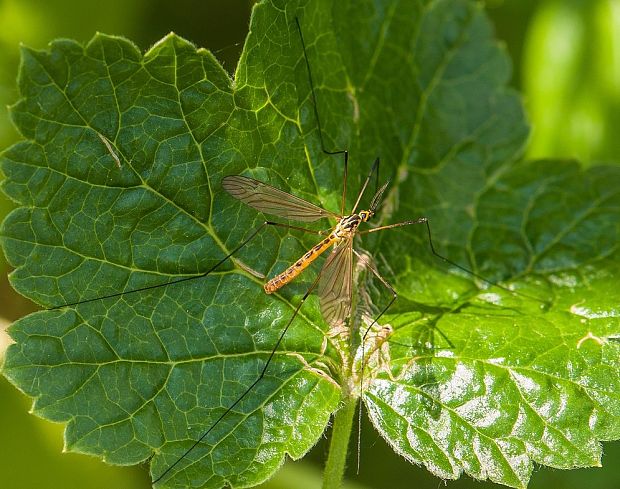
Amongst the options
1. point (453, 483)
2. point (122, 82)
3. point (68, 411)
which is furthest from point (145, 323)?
point (453, 483)

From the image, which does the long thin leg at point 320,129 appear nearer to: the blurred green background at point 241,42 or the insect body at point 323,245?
the insect body at point 323,245

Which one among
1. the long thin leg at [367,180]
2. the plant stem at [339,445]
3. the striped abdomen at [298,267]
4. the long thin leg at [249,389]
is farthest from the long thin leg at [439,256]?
the plant stem at [339,445]

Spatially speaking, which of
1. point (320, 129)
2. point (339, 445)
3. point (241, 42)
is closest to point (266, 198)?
point (320, 129)

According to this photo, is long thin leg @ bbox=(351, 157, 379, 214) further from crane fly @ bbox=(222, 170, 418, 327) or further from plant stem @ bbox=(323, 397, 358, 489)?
plant stem @ bbox=(323, 397, 358, 489)

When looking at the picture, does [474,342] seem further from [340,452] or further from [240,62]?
[240,62]

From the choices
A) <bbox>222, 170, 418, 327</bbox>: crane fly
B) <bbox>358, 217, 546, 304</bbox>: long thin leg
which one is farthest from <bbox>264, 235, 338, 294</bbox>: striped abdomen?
<bbox>358, 217, 546, 304</bbox>: long thin leg

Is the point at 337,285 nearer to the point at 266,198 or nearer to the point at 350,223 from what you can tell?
the point at 350,223
